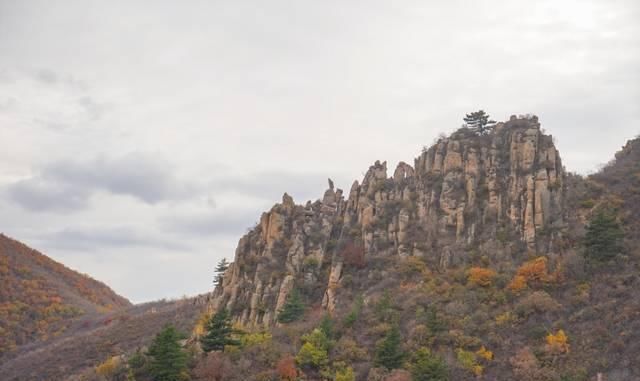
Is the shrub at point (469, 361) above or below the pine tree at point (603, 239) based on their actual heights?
below

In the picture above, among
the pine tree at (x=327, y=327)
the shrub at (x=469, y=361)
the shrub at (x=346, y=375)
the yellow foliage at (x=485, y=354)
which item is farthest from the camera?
the pine tree at (x=327, y=327)

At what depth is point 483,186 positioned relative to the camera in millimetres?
66250

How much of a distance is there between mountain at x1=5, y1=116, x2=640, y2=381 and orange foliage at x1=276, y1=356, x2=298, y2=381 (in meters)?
0.13

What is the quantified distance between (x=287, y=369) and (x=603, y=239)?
1212 inches

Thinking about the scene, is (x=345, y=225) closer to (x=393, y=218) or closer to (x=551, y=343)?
(x=393, y=218)

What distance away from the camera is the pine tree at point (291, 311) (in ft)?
192

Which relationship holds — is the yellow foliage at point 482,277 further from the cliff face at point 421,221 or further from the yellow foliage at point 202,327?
the yellow foliage at point 202,327

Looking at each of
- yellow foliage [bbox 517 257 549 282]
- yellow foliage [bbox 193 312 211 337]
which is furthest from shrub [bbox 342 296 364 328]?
yellow foliage [bbox 517 257 549 282]

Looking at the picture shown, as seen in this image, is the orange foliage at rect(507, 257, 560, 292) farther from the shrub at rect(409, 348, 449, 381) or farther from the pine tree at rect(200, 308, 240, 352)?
the pine tree at rect(200, 308, 240, 352)

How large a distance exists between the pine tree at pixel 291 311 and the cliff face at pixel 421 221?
6.65 feet

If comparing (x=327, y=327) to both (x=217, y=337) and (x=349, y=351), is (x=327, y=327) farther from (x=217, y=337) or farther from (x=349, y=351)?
(x=217, y=337)

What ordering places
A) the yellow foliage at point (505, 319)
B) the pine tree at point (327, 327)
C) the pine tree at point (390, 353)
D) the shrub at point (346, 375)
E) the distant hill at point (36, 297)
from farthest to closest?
the distant hill at point (36, 297)
the pine tree at point (327, 327)
the yellow foliage at point (505, 319)
the pine tree at point (390, 353)
the shrub at point (346, 375)

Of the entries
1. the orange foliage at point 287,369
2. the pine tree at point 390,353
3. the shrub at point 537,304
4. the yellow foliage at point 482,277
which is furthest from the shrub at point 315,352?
the shrub at point 537,304

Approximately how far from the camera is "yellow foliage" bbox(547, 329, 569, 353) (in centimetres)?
4209
